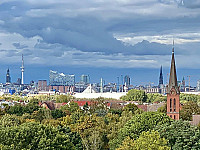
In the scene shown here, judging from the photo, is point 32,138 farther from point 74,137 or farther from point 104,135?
point 104,135

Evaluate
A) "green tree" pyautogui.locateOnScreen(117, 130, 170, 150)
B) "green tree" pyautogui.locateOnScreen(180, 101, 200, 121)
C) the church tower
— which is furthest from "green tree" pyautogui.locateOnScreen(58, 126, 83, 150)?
"green tree" pyautogui.locateOnScreen(180, 101, 200, 121)

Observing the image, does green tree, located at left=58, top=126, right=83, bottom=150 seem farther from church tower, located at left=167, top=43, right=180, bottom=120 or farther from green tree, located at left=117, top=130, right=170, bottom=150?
church tower, located at left=167, top=43, right=180, bottom=120

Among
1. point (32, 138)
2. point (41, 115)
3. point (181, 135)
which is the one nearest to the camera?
point (32, 138)

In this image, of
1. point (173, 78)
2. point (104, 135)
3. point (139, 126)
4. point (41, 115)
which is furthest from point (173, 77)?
point (139, 126)

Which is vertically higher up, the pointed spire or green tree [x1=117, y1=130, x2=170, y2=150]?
the pointed spire

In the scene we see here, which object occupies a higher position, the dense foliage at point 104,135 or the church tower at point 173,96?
the church tower at point 173,96

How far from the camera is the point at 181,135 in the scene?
57.6m

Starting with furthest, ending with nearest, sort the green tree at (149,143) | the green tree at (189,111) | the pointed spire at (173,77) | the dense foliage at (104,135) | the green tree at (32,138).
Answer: the green tree at (189,111), the pointed spire at (173,77), the green tree at (149,143), the dense foliage at (104,135), the green tree at (32,138)

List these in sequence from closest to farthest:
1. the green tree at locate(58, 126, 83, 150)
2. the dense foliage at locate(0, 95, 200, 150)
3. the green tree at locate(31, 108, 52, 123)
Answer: the dense foliage at locate(0, 95, 200, 150) < the green tree at locate(58, 126, 83, 150) < the green tree at locate(31, 108, 52, 123)

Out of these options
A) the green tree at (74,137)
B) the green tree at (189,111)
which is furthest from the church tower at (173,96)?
the green tree at (74,137)

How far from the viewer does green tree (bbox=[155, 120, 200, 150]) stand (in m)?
56.4

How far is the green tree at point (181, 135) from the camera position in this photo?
56.4 m

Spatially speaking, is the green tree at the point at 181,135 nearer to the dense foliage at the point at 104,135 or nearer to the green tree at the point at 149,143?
the dense foliage at the point at 104,135

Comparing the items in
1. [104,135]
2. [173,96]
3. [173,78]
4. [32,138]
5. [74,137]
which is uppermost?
[173,78]
